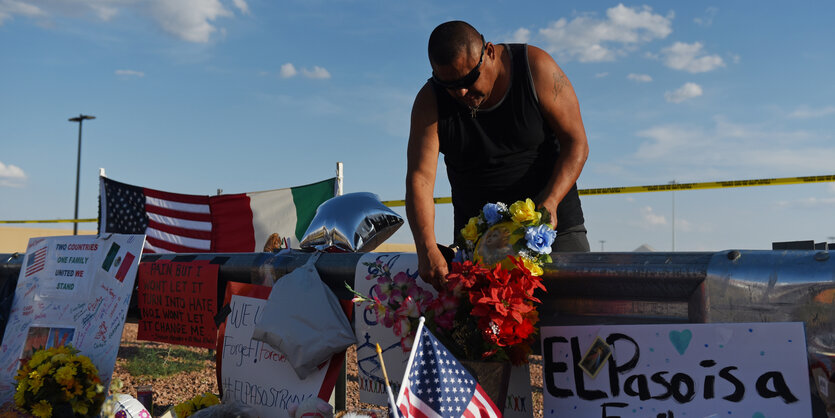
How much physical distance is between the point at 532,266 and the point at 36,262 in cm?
426

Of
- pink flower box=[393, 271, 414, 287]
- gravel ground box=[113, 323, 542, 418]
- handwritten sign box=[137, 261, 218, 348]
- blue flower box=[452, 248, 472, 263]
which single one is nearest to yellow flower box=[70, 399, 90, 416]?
handwritten sign box=[137, 261, 218, 348]

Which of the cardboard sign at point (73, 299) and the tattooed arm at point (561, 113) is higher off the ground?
the tattooed arm at point (561, 113)

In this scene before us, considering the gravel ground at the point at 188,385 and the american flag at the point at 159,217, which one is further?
the american flag at the point at 159,217

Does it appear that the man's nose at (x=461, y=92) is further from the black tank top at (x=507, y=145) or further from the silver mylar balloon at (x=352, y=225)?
the silver mylar balloon at (x=352, y=225)

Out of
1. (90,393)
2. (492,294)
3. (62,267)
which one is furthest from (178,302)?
(492,294)

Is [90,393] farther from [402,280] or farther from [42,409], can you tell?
[402,280]

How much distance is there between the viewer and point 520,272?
2.57 meters

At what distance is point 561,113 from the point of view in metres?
3.04

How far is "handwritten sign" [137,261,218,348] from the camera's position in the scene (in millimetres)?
4305

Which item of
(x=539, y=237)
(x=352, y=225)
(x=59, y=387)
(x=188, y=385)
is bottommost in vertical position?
(x=188, y=385)

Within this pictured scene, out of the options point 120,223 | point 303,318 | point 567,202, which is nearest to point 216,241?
point 120,223

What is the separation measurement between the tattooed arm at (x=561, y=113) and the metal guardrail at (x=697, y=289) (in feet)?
1.30

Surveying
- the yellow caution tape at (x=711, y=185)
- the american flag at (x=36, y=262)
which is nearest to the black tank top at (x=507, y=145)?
the american flag at (x=36, y=262)

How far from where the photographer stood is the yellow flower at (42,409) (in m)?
3.96
